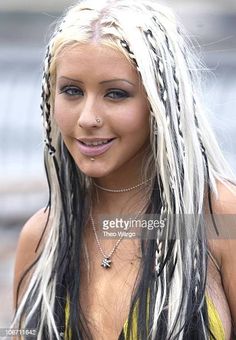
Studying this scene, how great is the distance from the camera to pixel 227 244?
208 centimetres

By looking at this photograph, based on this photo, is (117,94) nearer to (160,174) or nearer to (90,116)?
(90,116)

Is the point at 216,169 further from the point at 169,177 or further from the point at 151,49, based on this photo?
the point at 151,49

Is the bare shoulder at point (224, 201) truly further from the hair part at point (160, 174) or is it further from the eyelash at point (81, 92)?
the eyelash at point (81, 92)

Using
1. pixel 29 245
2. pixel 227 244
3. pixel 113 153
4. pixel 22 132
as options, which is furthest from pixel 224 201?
pixel 22 132

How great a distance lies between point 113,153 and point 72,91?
156mm

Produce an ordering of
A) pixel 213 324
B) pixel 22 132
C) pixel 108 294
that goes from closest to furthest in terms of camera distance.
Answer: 1. pixel 213 324
2. pixel 108 294
3. pixel 22 132

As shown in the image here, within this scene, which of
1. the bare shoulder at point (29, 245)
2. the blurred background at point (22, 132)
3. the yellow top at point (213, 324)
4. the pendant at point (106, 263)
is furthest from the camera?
the blurred background at point (22, 132)

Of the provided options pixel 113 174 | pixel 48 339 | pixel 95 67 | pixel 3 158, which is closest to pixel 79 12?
pixel 95 67

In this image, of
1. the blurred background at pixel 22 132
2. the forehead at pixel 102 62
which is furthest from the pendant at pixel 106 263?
the blurred background at pixel 22 132

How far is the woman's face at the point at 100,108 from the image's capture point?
2039 millimetres

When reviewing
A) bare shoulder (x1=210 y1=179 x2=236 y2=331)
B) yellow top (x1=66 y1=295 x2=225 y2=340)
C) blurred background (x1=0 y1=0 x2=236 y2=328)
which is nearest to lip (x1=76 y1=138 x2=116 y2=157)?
bare shoulder (x1=210 y1=179 x2=236 y2=331)

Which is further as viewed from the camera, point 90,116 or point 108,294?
point 108,294

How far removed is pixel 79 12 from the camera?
2.16 meters

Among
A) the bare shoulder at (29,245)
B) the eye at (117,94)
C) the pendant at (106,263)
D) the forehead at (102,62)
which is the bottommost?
the pendant at (106,263)
